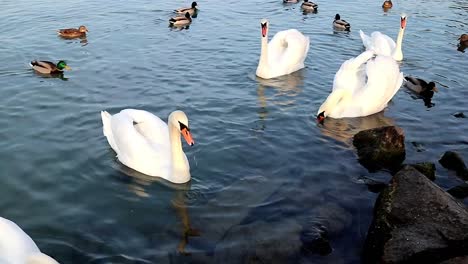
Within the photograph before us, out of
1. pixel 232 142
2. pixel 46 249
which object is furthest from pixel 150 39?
pixel 46 249

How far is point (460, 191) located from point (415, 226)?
Result: 74.2 inches

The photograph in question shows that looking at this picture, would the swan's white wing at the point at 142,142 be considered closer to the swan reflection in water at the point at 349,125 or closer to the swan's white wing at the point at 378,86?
the swan reflection in water at the point at 349,125

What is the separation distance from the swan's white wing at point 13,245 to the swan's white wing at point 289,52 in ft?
31.9

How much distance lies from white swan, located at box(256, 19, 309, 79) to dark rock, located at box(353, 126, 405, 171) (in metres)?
5.15

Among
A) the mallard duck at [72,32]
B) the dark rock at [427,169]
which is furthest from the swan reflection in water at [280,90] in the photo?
the mallard duck at [72,32]

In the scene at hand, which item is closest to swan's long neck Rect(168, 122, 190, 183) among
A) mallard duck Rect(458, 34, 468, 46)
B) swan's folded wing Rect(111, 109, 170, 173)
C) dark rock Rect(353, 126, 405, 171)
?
swan's folded wing Rect(111, 109, 170, 173)

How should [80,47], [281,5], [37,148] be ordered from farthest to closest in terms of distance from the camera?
[281,5], [80,47], [37,148]

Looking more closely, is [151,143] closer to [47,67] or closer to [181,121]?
[181,121]

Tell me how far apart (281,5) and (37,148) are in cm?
1716

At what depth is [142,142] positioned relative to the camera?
840 centimetres

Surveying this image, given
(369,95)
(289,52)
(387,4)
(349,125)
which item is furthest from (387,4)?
(349,125)

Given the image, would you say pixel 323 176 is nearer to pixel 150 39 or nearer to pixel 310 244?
pixel 310 244

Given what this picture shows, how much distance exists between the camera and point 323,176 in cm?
852

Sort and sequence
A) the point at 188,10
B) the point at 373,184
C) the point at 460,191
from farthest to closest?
the point at 188,10, the point at 373,184, the point at 460,191
